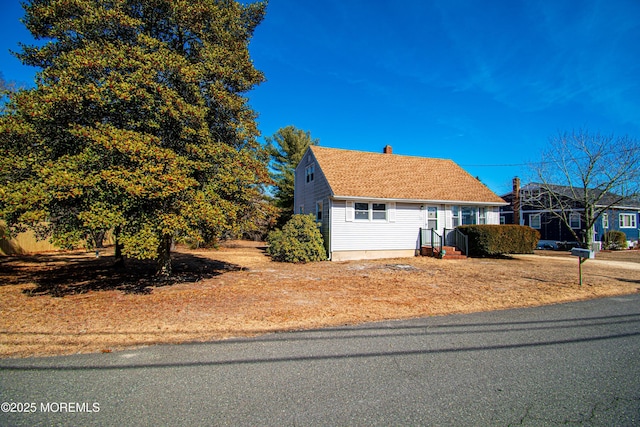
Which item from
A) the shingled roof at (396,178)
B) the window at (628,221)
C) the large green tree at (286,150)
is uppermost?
the large green tree at (286,150)

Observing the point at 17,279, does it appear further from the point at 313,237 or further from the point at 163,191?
the point at 313,237

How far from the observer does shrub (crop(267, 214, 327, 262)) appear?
14.4 m

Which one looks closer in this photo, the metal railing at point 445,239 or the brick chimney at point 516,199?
the metal railing at point 445,239

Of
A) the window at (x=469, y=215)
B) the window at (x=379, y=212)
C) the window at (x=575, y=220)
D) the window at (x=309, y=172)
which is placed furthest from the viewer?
the window at (x=575, y=220)

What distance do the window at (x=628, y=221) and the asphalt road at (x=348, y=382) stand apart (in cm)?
3143

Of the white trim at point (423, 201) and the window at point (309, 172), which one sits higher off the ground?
the window at point (309, 172)

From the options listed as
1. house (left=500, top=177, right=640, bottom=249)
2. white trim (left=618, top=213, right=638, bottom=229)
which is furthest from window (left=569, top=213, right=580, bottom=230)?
white trim (left=618, top=213, right=638, bottom=229)

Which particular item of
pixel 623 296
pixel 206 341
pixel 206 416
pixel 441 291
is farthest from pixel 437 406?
pixel 623 296

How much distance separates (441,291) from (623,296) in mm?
4609

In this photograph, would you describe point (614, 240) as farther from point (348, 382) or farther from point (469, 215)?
point (348, 382)

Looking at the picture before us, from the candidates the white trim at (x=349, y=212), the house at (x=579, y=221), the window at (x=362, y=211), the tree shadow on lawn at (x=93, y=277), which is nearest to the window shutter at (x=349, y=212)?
the white trim at (x=349, y=212)

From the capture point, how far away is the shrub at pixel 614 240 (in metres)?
24.9

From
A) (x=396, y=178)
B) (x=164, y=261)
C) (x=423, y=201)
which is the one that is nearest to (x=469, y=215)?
(x=423, y=201)

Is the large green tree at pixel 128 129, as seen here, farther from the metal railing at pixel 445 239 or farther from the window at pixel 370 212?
the metal railing at pixel 445 239
